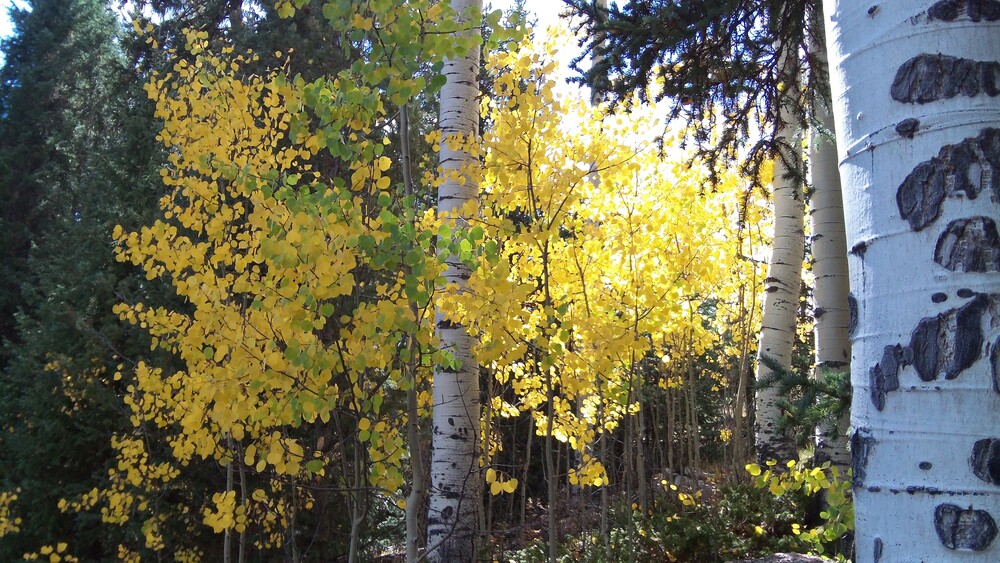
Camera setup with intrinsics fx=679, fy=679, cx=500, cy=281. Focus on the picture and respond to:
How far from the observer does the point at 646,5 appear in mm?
2875

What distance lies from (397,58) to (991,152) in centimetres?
142

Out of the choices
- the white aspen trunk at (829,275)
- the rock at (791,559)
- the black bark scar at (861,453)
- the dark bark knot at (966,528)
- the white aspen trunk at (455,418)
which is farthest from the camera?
the white aspen trunk at (829,275)

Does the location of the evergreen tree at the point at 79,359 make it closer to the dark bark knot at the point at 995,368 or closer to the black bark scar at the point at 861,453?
the black bark scar at the point at 861,453

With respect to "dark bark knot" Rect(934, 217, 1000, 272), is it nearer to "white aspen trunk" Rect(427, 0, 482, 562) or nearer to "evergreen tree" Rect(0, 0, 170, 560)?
"white aspen trunk" Rect(427, 0, 482, 562)

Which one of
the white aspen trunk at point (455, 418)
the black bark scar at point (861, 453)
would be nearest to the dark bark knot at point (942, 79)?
the black bark scar at point (861, 453)

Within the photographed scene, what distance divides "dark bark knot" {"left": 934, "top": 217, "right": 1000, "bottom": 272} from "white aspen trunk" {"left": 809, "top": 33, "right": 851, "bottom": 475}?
349 cm

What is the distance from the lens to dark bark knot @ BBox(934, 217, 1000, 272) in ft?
2.43

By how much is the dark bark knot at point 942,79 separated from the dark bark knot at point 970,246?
0.16m

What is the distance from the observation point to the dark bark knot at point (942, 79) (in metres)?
0.79

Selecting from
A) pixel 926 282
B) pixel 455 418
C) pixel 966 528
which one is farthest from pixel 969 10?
pixel 455 418

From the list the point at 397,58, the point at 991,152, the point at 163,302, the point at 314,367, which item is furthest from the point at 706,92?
the point at 163,302

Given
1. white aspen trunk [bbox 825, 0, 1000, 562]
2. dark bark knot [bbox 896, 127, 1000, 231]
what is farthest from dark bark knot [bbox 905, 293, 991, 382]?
dark bark knot [bbox 896, 127, 1000, 231]

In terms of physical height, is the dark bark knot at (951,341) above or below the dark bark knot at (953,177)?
below

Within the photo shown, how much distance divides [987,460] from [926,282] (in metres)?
0.20
